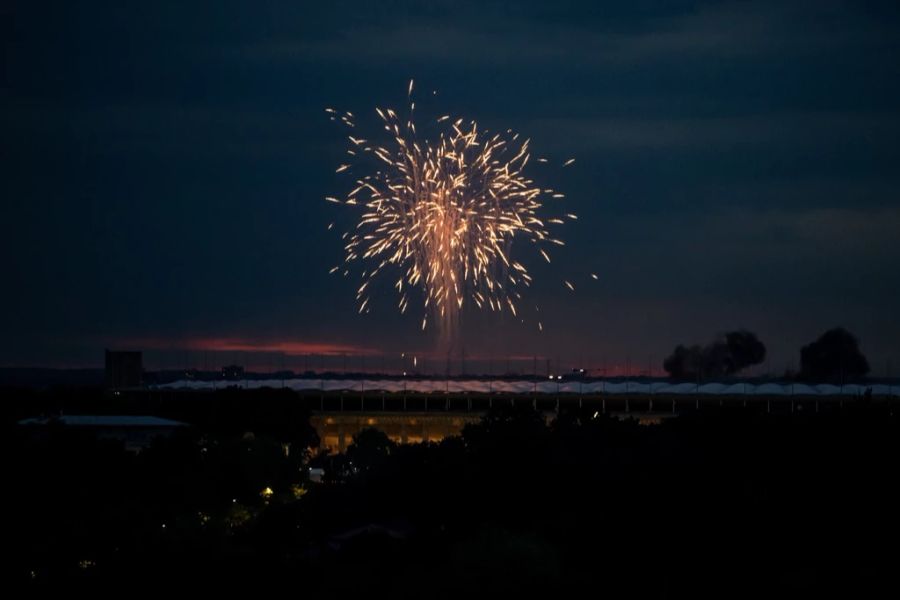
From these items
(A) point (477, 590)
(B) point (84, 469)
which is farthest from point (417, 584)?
(B) point (84, 469)

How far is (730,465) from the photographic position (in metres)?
101

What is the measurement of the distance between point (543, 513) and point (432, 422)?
10698 cm

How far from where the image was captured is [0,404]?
18362cm

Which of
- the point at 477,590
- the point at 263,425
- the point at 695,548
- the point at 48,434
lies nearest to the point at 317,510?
the point at 695,548

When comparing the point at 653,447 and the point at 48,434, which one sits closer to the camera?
the point at 653,447

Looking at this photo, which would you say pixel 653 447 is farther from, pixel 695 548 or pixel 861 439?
pixel 695 548

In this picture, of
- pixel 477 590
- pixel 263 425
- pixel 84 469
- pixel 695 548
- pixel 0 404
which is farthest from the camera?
pixel 0 404

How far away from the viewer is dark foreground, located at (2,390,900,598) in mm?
69875

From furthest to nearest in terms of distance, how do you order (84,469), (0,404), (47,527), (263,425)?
1. (0,404)
2. (263,425)
3. (84,469)
4. (47,527)

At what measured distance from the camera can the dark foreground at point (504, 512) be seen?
2751 inches

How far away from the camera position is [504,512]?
300 feet

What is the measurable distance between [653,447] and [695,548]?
92.7ft

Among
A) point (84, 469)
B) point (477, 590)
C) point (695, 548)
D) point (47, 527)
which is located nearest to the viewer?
point (477, 590)

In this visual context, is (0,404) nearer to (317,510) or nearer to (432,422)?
(432,422)
